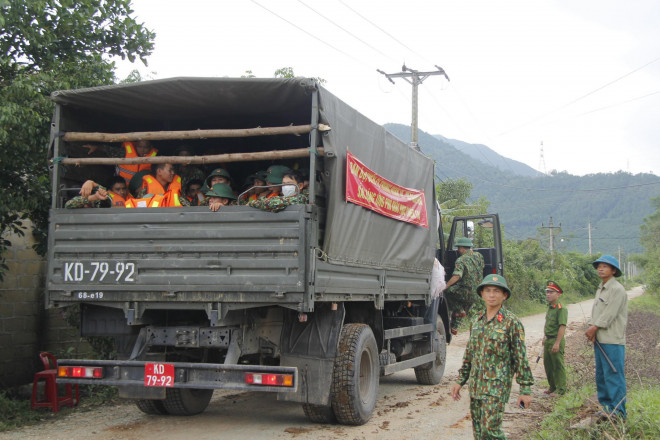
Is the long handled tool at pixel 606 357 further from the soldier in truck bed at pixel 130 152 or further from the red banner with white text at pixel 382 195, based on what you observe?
the soldier in truck bed at pixel 130 152

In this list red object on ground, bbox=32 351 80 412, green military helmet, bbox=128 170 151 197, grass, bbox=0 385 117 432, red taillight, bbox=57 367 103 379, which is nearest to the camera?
red taillight, bbox=57 367 103 379

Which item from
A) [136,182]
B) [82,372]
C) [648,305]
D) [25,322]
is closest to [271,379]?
[82,372]

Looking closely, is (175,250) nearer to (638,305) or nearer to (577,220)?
(638,305)

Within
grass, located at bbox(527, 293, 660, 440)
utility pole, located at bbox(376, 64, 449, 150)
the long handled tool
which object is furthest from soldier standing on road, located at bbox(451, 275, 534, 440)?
utility pole, located at bbox(376, 64, 449, 150)

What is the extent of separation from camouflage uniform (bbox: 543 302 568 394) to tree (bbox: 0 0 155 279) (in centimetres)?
610

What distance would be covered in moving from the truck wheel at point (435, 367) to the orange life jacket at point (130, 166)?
15.2 feet

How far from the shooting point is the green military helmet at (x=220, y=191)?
6.02 m

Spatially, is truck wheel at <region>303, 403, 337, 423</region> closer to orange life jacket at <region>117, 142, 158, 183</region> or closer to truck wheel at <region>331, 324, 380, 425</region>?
truck wheel at <region>331, 324, 380, 425</region>

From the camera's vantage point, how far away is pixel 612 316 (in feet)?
19.3

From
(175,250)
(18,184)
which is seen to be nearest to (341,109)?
(175,250)

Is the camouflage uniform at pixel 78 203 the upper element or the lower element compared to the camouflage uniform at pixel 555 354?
upper

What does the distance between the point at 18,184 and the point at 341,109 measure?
3.78 meters

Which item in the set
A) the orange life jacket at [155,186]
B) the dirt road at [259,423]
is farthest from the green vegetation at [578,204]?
the orange life jacket at [155,186]

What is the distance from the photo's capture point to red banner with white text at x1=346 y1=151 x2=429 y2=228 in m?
6.17
